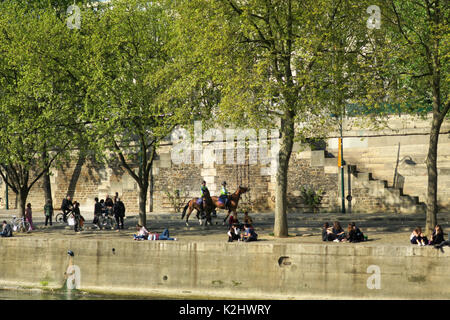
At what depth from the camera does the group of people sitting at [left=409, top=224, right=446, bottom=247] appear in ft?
67.2

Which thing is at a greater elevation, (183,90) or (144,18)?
(144,18)

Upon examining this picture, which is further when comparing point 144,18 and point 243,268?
point 144,18

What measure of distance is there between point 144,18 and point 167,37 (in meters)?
1.26

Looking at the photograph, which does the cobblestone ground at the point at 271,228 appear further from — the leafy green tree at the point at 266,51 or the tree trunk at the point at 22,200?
the leafy green tree at the point at 266,51

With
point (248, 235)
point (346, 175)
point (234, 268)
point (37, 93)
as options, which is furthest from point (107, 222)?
point (346, 175)

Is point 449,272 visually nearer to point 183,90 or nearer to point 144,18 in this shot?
point 183,90

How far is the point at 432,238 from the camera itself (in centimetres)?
2072

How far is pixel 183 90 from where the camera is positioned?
24.9 meters

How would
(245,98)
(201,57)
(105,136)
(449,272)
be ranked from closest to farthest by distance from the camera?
(449,272) < (245,98) < (201,57) < (105,136)

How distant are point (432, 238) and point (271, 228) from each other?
810cm

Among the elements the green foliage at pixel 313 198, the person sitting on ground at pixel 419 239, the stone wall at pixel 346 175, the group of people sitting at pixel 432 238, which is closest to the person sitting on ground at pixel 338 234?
the group of people sitting at pixel 432 238

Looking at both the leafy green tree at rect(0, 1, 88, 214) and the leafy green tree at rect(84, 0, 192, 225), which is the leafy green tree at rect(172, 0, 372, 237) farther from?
the leafy green tree at rect(0, 1, 88, 214)

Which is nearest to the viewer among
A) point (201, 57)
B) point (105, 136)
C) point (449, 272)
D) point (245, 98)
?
point (449, 272)
